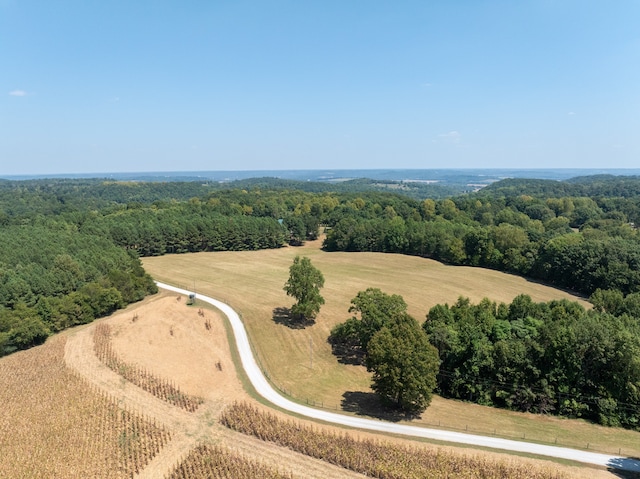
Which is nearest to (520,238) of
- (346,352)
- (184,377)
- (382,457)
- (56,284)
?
(346,352)

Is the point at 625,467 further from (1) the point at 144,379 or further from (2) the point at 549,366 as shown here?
(1) the point at 144,379

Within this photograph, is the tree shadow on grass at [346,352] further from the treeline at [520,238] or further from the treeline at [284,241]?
the treeline at [520,238]

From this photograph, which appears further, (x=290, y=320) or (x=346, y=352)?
(x=290, y=320)

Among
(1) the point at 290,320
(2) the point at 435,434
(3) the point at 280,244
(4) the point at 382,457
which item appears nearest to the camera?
(4) the point at 382,457

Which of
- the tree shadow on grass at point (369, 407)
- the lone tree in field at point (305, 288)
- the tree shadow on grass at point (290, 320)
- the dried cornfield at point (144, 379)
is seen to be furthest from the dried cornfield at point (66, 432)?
the lone tree in field at point (305, 288)

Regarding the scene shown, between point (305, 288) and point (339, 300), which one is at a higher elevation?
point (305, 288)

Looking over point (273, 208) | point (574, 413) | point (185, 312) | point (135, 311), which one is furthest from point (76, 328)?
point (273, 208)

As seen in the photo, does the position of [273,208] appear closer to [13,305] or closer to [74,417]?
[13,305]
